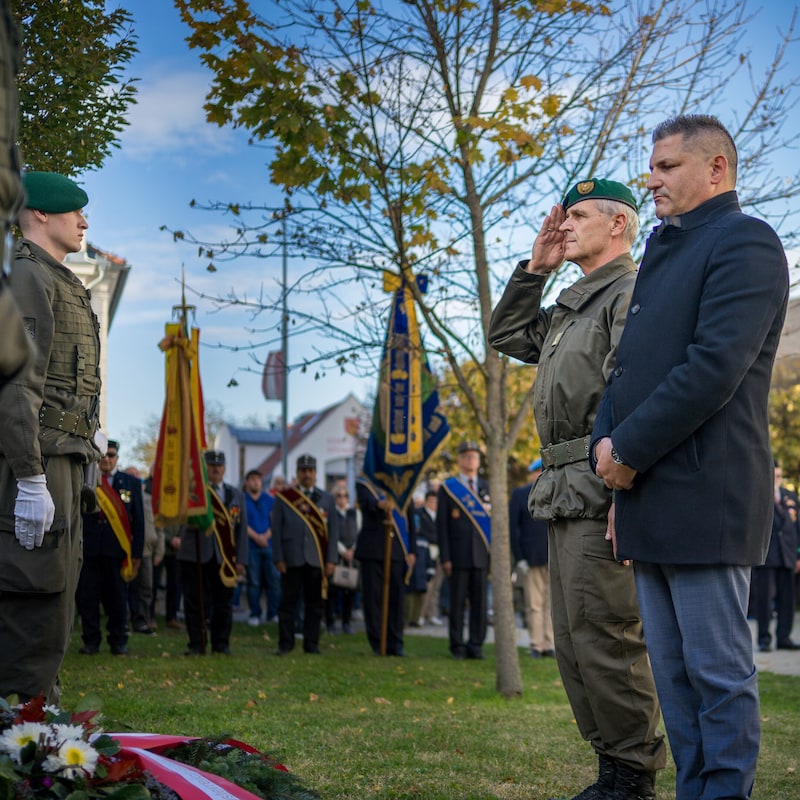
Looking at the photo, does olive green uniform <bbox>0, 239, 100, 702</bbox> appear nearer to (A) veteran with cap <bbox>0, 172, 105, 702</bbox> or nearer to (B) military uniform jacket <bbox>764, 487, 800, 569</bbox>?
(A) veteran with cap <bbox>0, 172, 105, 702</bbox>

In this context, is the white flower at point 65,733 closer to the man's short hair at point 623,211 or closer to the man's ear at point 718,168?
the man's ear at point 718,168

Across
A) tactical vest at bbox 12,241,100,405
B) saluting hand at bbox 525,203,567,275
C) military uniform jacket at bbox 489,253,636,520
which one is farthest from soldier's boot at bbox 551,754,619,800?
tactical vest at bbox 12,241,100,405

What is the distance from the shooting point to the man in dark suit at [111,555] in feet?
33.7

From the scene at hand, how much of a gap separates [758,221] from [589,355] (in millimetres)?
984

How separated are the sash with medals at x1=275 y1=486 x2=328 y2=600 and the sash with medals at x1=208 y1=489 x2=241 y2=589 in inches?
32.7

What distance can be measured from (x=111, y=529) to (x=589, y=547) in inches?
310

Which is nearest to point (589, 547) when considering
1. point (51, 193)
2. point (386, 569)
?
point (51, 193)

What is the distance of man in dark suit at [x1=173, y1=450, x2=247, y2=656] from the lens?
417 inches

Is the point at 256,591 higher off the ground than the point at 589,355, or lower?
lower

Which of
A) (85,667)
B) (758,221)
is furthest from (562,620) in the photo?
(85,667)

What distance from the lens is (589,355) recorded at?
4070mm

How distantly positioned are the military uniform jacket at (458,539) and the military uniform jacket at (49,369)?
813 cm

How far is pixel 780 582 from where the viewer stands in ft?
42.4

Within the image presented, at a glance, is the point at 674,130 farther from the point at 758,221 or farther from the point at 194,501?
the point at 194,501
